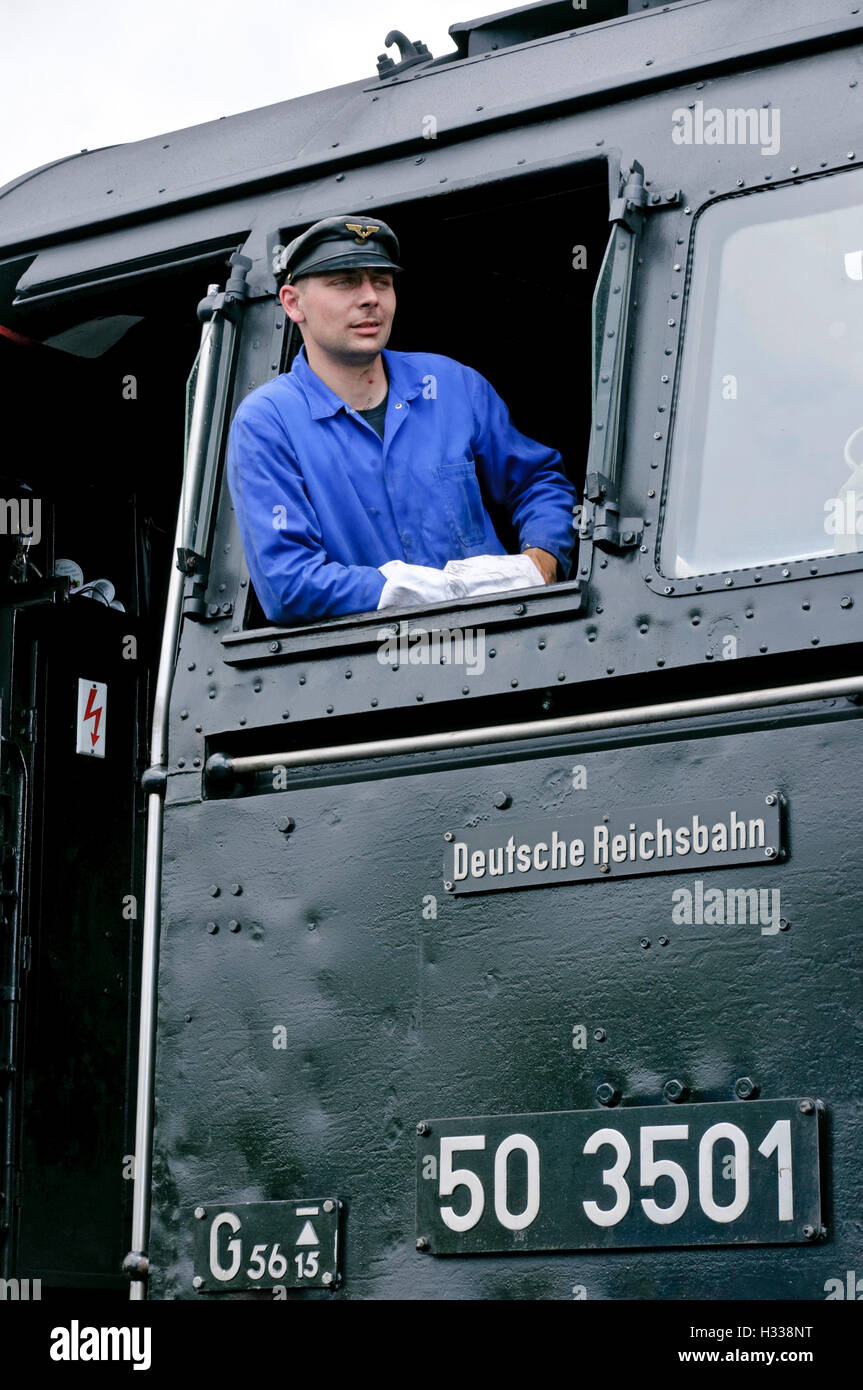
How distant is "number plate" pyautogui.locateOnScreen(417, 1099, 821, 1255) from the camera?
321cm

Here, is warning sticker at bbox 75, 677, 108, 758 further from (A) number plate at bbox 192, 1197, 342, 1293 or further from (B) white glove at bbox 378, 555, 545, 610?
(A) number plate at bbox 192, 1197, 342, 1293

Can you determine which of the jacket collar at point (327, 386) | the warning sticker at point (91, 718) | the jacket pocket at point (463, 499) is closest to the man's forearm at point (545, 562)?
the jacket pocket at point (463, 499)

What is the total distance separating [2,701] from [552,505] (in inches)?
68.3

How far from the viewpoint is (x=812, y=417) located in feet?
11.8

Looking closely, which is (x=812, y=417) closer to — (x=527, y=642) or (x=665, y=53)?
(x=527, y=642)

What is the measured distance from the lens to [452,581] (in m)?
3.97

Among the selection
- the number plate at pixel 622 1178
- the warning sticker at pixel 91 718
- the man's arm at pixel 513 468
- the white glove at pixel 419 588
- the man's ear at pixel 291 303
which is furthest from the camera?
the warning sticker at pixel 91 718

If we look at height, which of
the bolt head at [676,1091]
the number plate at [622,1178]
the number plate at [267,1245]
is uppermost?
the bolt head at [676,1091]

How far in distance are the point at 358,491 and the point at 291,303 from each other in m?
0.46

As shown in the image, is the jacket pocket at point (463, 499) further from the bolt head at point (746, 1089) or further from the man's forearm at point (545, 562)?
the bolt head at point (746, 1089)

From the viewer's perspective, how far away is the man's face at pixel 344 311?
430 centimetres

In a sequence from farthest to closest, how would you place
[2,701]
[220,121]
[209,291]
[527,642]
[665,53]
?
[2,701] → [220,121] → [209,291] → [665,53] → [527,642]

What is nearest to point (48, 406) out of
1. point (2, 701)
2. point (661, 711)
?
point (2, 701)

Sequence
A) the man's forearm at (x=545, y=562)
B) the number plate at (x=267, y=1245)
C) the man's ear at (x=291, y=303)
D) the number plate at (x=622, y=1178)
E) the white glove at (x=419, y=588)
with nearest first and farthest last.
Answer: the number plate at (x=622, y=1178) < the number plate at (x=267, y=1245) < the white glove at (x=419, y=588) < the man's forearm at (x=545, y=562) < the man's ear at (x=291, y=303)
